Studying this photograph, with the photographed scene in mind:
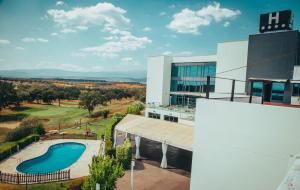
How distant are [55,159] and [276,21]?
35684 mm

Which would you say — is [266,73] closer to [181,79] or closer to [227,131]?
[181,79]

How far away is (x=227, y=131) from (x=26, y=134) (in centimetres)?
3595

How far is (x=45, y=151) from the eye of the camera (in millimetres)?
31641

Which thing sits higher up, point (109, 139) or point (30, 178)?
point (109, 139)

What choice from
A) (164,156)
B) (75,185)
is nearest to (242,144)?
(75,185)

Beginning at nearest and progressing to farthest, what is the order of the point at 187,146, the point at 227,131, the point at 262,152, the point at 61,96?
the point at 262,152 → the point at 227,131 → the point at 187,146 → the point at 61,96

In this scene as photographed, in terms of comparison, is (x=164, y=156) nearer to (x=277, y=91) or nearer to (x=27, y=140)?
(x=277, y=91)

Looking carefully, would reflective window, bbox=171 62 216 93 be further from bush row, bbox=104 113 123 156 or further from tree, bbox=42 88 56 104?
tree, bbox=42 88 56 104

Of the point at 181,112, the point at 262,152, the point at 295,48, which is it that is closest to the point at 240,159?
the point at 262,152

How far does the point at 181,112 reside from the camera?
1362 inches

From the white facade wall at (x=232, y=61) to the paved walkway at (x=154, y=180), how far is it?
18.3 metres

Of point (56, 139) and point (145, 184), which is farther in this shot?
point (56, 139)

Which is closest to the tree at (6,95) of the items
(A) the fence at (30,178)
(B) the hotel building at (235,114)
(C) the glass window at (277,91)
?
(B) the hotel building at (235,114)

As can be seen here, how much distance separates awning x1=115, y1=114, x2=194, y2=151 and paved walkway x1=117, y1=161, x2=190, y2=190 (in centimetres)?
301
